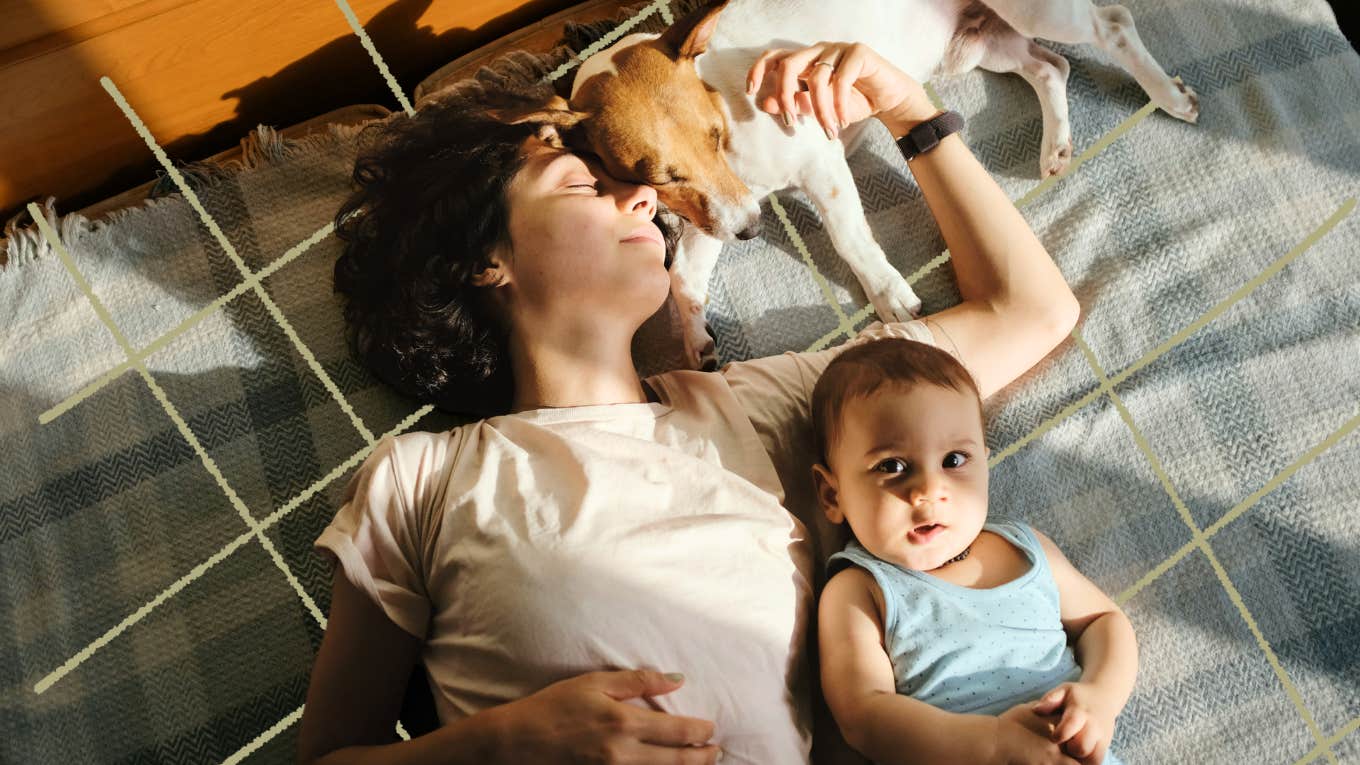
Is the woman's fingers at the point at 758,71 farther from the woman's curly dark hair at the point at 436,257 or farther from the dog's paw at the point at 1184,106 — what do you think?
the dog's paw at the point at 1184,106

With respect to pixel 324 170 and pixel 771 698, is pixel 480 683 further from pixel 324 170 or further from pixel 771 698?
pixel 324 170

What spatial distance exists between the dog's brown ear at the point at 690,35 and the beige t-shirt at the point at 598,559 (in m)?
0.45

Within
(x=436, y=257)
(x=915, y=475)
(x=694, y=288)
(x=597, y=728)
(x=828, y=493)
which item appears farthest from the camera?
(x=694, y=288)

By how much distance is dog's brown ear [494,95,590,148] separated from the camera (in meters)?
1.26

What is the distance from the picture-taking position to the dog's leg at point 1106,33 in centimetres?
142

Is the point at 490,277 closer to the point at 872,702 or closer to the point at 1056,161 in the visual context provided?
the point at 872,702

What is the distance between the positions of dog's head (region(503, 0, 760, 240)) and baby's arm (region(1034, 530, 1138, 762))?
54 centimetres

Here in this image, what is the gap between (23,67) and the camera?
1.37 metres

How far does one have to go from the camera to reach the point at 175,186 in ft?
4.84

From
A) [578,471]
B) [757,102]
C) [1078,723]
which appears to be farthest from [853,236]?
[1078,723]

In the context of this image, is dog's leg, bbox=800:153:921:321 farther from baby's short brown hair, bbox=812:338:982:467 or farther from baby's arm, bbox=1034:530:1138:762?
baby's arm, bbox=1034:530:1138:762

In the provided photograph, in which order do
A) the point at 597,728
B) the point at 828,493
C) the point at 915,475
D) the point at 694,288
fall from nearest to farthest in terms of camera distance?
the point at 597,728 < the point at 915,475 < the point at 828,493 < the point at 694,288

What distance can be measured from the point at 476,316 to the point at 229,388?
1.25ft

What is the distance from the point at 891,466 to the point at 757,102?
0.51 metres
